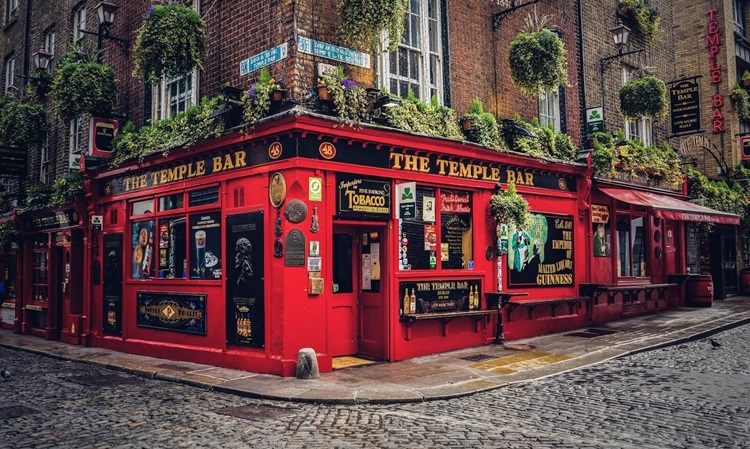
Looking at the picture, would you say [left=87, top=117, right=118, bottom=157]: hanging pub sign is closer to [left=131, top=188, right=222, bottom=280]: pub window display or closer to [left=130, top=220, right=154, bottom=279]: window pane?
[left=131, top=188, right=222, bottom=280]: pub window display

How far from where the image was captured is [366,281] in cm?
1186

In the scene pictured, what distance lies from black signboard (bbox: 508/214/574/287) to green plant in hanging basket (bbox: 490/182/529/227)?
12.4 inches

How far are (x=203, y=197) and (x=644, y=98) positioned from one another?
40.1 feet

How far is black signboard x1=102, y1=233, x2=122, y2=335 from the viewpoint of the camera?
1417 centimetres

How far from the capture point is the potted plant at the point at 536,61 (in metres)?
13.0

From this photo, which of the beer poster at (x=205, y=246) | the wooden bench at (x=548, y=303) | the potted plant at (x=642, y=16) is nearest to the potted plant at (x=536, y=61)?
the wooden bench at (x=548, y=303)

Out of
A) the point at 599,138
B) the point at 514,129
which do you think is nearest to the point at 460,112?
the point at 514,129

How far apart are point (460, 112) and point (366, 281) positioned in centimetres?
452

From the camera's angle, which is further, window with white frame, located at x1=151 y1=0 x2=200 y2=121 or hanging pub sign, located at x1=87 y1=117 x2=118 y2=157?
hanging pub sign, located at x1=87 y1=117 x2=118 y2=157

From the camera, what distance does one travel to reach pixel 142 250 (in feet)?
44.5

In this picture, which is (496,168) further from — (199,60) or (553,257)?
(199,60)

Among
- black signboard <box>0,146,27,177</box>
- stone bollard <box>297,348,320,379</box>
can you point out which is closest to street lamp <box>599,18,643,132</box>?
stone bollard <box>297,348,320,379</box>

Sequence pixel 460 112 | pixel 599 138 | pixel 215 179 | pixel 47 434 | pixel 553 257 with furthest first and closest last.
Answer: pixel 599 138
pixel 553 257
pixel 460 112
pixel 215 179
pixel 47 434

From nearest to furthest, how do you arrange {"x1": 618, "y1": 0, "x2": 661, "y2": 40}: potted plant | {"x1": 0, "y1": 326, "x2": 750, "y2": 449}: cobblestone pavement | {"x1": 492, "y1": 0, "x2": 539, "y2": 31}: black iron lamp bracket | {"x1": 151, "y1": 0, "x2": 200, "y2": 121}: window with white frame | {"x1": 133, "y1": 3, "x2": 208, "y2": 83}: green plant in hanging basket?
1. {"x1": 0, "y1": 326, "x2": 750, "y2": 449}: cobblestone pavement
2. {"x1": 133, "y1": 3, "x2": 208, "y2": 83}: green plant in hanging basket
3. {"x1": 151, "y1": 0, "x2": 200, "y2": 121}: window with white frame
4. {"x1": 492, "y1": 0, "x2": 539, "y2": 31}: black iron lamp bracket
5. {"x1": 618, "y1": 0, "x2": 661, "y2": 40}: potted plant
